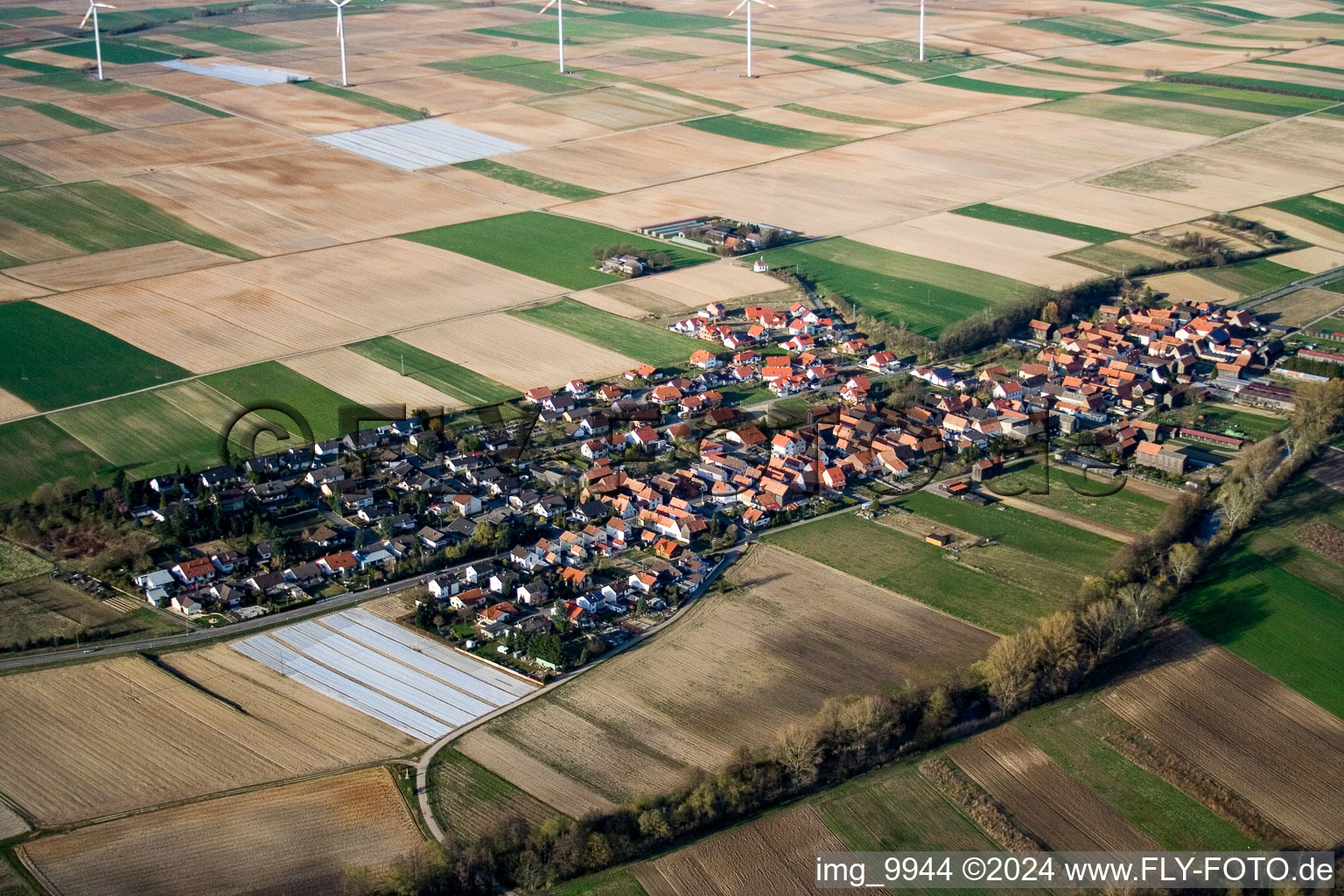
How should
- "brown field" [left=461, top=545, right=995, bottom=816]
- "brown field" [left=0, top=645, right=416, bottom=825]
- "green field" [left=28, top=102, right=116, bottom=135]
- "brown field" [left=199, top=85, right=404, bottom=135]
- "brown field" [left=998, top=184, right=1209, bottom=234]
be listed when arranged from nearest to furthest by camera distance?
"brown field" [left=0, top=645, right=416, bottom=825]
"brown field" [left=461, top=545, right=995, bottom=816]
"brown field" [left=998, top=184, right=1209, bottom=234]
"green field" [left=28, top=102, right=116, bottom=135]
"brown field" [left=199, top=85, right=404, bottom=135]

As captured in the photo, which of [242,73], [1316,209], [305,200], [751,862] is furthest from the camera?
[242,73]

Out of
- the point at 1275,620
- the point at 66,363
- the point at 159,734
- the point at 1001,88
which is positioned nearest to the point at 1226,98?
the point at 1001,88

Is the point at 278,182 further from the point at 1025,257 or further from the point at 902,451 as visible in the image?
the point at 902,451

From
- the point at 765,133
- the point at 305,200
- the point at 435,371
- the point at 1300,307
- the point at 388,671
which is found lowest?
the point at 388,671

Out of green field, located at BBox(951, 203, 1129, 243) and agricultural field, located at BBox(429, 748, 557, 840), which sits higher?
green field, located at BBox(951, 203, 1129, 243)

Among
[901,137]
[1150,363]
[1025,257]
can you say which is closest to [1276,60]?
[901,137]

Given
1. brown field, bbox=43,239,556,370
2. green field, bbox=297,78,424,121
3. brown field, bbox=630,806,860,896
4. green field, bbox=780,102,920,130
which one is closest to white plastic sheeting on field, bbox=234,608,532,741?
brown field, bbox=630,806,860,896

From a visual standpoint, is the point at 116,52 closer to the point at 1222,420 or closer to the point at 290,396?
the point at 290,396

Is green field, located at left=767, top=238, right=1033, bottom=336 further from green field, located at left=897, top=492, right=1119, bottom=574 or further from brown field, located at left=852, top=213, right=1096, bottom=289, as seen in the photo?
green field, located at left=897, top=492, right=1119, bottom=574
